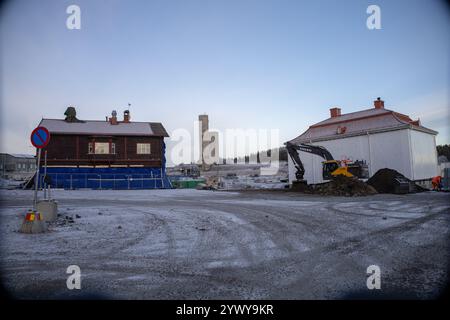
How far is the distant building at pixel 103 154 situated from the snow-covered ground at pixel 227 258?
26203 millimetres

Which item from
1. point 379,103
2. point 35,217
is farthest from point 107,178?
point 379,103

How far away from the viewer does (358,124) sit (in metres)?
28.3

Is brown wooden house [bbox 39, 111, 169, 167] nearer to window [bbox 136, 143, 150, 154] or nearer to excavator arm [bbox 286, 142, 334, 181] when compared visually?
window [bbox 136, 143, 150, 154]

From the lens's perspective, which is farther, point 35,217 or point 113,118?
point 113,118

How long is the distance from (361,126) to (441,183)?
875 centimetres

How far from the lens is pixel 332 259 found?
4875 mm

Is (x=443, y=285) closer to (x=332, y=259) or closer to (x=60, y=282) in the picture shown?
(x=332, y=259)

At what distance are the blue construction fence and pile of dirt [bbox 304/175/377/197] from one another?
20.9 metres

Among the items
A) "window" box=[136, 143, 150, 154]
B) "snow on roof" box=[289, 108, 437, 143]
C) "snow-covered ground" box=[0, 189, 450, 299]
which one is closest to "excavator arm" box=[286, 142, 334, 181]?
"snow on roof" box=[289, 108, 437, 143]

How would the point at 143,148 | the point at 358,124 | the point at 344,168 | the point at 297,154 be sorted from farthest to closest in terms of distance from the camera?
the point at 143,148
the point at 358,124
the point at 297,154
the point at 344,168

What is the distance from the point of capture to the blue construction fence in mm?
31578

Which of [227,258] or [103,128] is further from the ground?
[103,128]

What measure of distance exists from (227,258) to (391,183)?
21033mm

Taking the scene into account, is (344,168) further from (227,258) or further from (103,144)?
(103,144)
